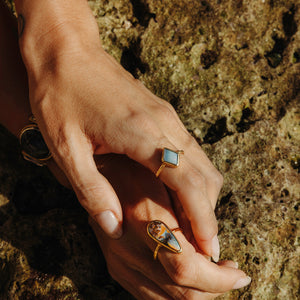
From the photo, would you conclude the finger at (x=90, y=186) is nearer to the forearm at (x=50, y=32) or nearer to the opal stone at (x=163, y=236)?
the opal stone at (x=163, y=236)

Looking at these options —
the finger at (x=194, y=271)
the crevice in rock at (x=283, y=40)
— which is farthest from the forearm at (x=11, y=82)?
the crevice in rock at (x=283, y=40)

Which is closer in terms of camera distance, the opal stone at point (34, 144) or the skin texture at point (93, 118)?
the skin texture at point (93, 118)

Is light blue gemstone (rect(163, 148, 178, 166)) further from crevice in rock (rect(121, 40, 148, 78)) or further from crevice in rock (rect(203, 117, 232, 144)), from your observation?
crevice in rock (rect(121, 40, 148, 78))

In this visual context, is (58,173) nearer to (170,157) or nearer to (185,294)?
(170,157)

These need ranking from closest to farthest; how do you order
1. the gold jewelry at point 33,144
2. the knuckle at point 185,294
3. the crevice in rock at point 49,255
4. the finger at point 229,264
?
the knuckle at point 185,294 < the finger at point 229,264 < the crevice in rock at point 49,255 < the gold jewelry at point 33,144

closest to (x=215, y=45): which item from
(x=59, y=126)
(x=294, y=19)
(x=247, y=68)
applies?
(x=247, y=68)

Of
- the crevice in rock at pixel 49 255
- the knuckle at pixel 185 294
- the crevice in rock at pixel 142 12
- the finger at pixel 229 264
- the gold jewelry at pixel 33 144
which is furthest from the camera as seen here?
the crevice in rock at pixel 142 12

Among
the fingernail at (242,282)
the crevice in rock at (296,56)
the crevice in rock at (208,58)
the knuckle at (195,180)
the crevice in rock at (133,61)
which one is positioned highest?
the crevice in rock at (296,56)
